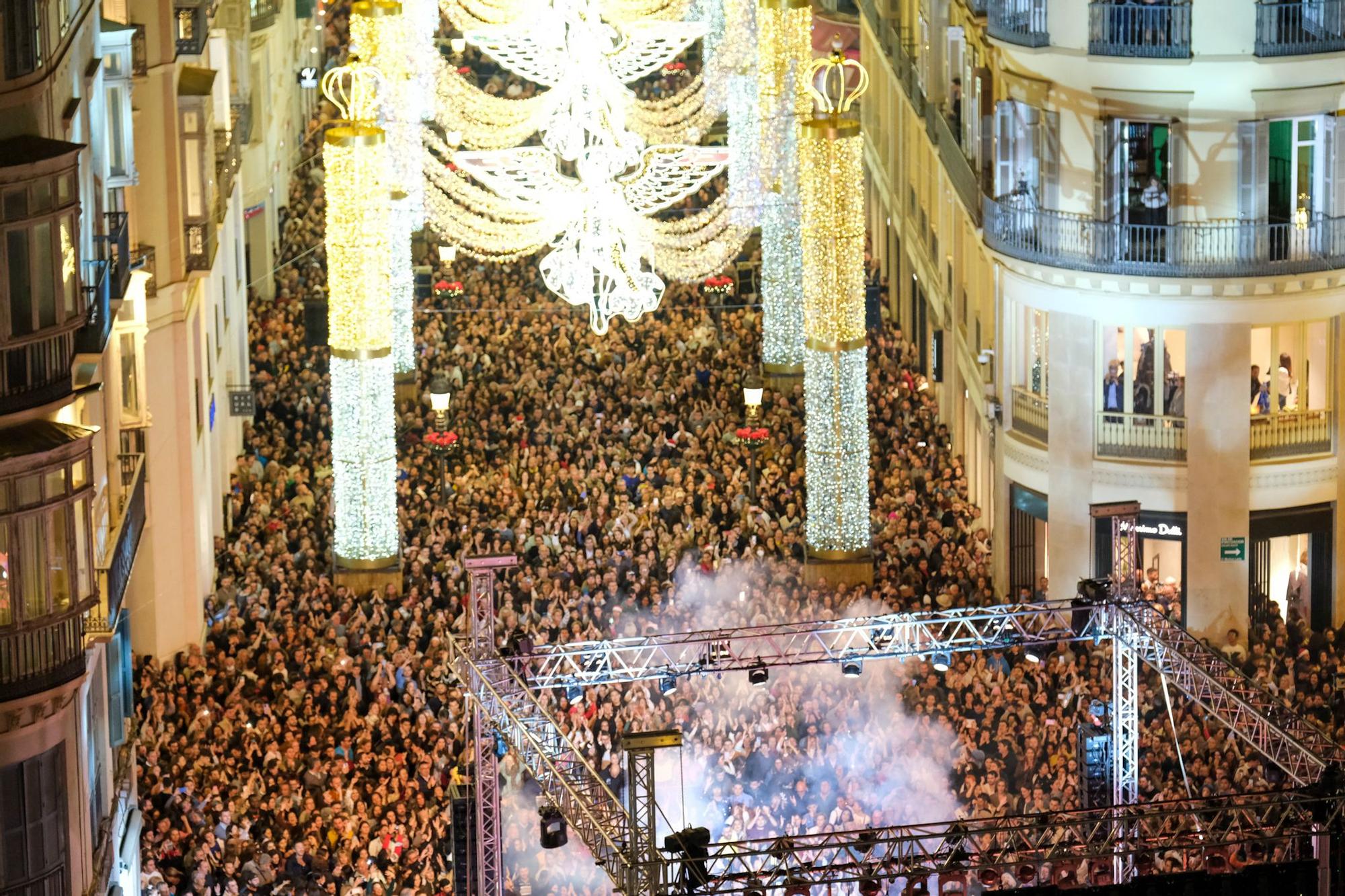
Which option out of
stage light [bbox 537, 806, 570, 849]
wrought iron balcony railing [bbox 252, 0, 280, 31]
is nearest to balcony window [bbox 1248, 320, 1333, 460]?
stage light [bbox 537, 806, 570, 849]

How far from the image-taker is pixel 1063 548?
44.4 meters

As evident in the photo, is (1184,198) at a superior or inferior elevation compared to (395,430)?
superior

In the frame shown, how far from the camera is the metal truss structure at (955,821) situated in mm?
→ 30000

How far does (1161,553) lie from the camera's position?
143 ft

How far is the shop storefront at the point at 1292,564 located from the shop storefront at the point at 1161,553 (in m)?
0.96

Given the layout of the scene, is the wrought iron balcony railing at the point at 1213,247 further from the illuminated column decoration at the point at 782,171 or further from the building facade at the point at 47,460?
the building facade at the point at 47,460

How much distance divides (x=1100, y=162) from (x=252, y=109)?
23.5m

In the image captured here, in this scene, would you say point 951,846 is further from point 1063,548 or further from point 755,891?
point 1063,548

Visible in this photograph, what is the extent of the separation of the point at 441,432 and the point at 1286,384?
1374cm

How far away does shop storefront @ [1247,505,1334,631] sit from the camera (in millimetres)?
43406

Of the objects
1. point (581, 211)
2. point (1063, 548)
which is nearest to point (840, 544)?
point (1063, 548)

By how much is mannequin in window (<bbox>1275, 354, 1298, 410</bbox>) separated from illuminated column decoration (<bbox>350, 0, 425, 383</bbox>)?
44.6ft

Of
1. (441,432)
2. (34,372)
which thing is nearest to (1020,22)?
(441,432)

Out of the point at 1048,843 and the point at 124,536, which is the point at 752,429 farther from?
the point at 1048,843
